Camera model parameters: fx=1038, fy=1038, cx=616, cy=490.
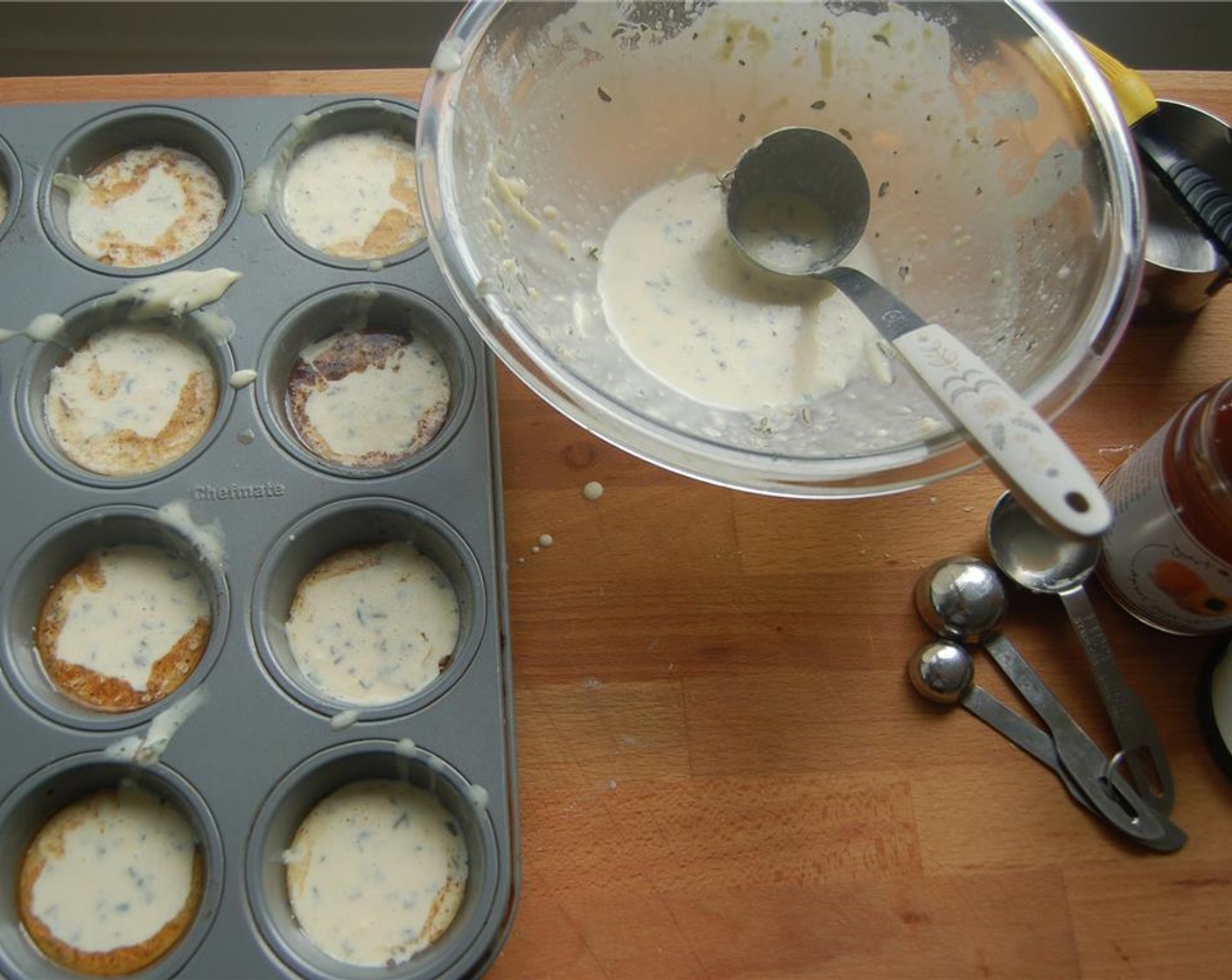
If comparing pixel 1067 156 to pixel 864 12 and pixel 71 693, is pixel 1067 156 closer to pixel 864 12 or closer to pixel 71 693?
pixel 864 12

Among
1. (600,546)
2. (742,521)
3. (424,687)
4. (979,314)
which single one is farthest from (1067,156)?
(424,687)

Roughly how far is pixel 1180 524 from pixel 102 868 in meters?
1.03

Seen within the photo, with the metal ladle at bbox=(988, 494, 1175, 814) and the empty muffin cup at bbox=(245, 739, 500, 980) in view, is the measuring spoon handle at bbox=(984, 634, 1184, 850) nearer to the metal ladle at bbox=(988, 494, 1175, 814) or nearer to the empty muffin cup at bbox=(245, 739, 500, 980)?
the metal ladle at bbox=(988, 494, 1175, 814)

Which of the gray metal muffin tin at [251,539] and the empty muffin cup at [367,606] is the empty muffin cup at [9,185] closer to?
the gray metal muffin tin at [251,539]

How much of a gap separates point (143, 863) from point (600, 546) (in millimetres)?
530

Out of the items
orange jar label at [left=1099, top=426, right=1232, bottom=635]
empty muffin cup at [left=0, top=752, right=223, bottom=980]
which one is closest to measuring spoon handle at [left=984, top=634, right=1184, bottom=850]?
orange jar label at [left=1099, top=426, right=1232, bottom=635]

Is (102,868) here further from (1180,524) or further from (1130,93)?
(1130,93)

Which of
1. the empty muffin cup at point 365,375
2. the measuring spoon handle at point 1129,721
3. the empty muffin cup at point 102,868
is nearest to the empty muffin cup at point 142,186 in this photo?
the empty muffin cup at point 365,375

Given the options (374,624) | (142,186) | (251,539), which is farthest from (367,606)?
(142,186)

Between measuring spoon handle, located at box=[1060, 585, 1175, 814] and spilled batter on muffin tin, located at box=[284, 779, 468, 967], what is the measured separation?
64 centimetres

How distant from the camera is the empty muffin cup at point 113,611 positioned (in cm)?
101

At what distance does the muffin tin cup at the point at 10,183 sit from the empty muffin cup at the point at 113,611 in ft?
1.17

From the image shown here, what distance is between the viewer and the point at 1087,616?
1020 millimetres

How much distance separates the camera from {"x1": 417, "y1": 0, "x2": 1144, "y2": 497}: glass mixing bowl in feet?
3.01
